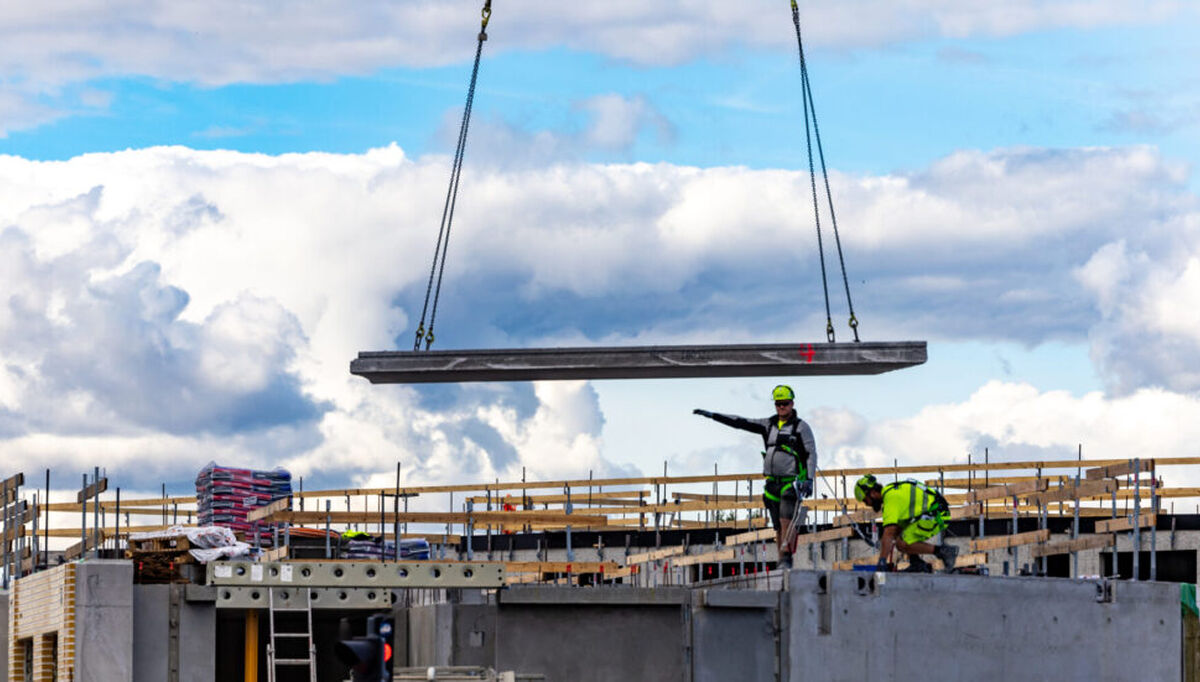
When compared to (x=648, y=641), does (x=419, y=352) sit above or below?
above

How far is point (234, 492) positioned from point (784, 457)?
13.8 metres

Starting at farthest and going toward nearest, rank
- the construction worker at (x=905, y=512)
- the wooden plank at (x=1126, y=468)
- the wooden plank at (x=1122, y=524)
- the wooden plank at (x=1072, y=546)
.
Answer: the wooden plank at (x=1122, y=524), the wooden plank at (x=1072, y=546), the wooden plank at (x=1126, y=468), the construction worker at (x=905, y=512)

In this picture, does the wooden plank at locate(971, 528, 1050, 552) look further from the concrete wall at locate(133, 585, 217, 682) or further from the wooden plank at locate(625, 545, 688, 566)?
the concrete wall at locate(133, 585, 217, 682)

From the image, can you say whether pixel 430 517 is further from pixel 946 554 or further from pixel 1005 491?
pixel 946 554

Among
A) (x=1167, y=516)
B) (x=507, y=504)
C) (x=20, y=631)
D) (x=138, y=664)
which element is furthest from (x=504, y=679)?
(x=507, y=504)

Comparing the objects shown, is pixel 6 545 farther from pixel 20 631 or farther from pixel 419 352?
pixel 419 352

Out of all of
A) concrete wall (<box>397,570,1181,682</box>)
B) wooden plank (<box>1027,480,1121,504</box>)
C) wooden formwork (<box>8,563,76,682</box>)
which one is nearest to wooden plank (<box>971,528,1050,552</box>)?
wooden plank (<box>1027,480,1121,504</box>)

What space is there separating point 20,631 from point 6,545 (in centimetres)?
654

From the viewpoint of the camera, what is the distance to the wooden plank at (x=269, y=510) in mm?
29609

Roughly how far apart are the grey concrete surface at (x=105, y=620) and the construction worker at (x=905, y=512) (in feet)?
28.5

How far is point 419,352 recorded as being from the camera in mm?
20078

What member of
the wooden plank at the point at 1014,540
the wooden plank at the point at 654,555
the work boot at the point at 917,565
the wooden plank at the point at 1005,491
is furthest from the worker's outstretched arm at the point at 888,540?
the wooden plank at the point at 654,555

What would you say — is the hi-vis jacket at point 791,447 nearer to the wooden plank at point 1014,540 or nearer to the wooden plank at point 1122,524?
the wooden plank at point 1014,540

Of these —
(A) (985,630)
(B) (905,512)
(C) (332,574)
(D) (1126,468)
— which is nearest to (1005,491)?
(D) (1126,468)
